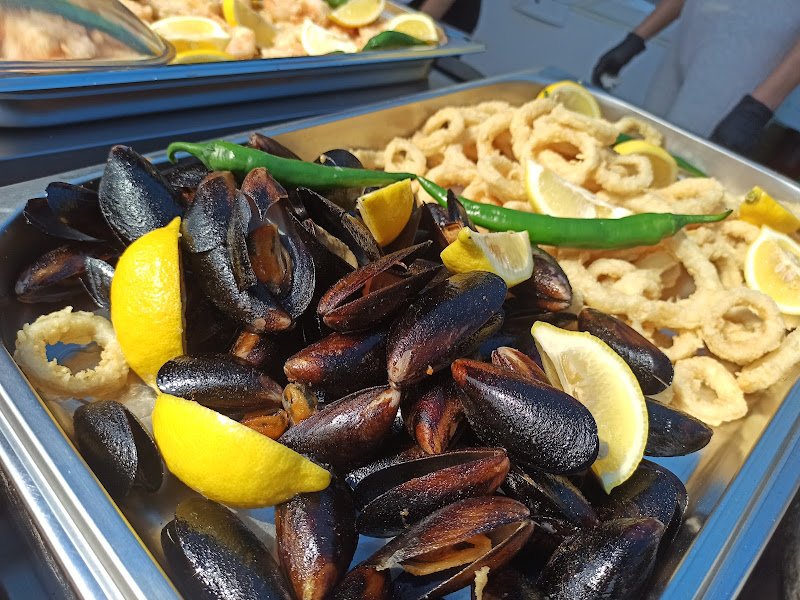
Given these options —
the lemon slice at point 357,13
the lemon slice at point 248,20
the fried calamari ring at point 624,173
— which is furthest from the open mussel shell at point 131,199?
the lemon slice at point 357,13

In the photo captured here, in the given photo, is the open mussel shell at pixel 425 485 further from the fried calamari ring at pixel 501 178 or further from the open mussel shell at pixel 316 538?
the fried calamari ring at pixel 501 178

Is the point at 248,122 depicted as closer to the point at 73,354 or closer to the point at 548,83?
the point at 73,354

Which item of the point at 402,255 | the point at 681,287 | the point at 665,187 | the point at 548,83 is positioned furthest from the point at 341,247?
the point at 548,83

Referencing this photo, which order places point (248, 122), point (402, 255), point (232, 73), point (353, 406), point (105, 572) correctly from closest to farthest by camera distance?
point (105, 572) < point (353, 406) < point (402, 255) < point (232, 73) < point (248, 122)

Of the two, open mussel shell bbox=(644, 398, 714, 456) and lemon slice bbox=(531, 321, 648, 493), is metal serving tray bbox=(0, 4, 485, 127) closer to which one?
lemon slice bbox=(531, 321, 648, 493)

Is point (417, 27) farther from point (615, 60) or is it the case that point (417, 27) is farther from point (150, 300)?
point (150, 300)
